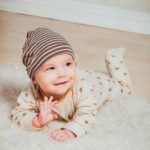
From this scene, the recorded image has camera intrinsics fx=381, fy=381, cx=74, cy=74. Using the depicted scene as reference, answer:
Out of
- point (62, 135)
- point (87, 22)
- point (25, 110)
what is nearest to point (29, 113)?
point (25, 110)

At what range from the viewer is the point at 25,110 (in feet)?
3.65

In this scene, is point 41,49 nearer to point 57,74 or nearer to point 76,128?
point 57,74

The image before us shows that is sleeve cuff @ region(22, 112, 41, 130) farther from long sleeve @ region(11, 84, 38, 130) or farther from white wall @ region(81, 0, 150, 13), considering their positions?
white wall @ region(81, 0, 150, 13)

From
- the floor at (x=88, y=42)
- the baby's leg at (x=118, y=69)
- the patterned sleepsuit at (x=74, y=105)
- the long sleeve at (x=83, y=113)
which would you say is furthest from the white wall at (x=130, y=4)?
the long sleeve at (x=83, y=113)

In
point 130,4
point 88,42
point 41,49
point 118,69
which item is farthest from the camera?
point 130,4

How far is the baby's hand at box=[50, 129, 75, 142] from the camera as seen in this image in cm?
104

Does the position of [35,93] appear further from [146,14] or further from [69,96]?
[146,14]

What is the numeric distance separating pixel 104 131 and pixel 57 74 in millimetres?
228

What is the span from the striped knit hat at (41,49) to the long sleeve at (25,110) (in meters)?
0.09

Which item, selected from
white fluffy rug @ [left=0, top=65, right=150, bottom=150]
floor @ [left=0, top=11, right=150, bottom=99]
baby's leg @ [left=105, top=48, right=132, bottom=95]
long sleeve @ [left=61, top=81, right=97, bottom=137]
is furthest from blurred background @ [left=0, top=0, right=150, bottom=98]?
long sleeve @ [left=61, top=81, right=97, bottom=137]

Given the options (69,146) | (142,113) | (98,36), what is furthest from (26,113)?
(98,36)

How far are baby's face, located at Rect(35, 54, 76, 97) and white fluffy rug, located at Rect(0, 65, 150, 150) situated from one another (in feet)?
0.44

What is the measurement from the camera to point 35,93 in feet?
3.73

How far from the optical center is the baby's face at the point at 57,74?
1044 millimetres
